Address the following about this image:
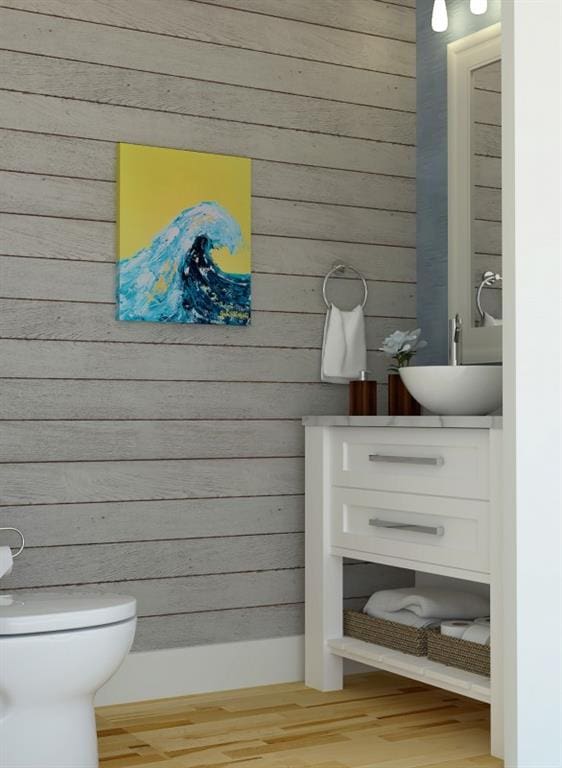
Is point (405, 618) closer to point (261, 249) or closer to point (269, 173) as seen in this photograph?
point (261, 249)

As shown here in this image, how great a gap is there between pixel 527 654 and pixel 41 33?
2.13m

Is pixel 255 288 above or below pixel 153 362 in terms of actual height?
above

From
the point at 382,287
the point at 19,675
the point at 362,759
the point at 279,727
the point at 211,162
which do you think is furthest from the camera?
the point at 382,287

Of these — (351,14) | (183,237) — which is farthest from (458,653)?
(351,14)

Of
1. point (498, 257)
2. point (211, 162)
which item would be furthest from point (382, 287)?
point (211, 162)

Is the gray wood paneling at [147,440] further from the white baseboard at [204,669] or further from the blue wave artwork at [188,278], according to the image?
the white baseboard at [204,669]

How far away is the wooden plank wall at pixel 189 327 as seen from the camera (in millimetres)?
3084

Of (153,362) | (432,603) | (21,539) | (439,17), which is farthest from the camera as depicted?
(439,17)

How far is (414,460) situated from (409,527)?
18cm

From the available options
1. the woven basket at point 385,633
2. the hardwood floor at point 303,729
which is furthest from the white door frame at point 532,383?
the woven basket at point 385,633

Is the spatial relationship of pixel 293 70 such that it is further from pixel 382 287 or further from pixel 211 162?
pixel 382 287

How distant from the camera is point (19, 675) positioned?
2.36 metres

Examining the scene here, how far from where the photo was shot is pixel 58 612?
7.86 feet

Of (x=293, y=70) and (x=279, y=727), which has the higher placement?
(x=293, y=70)
